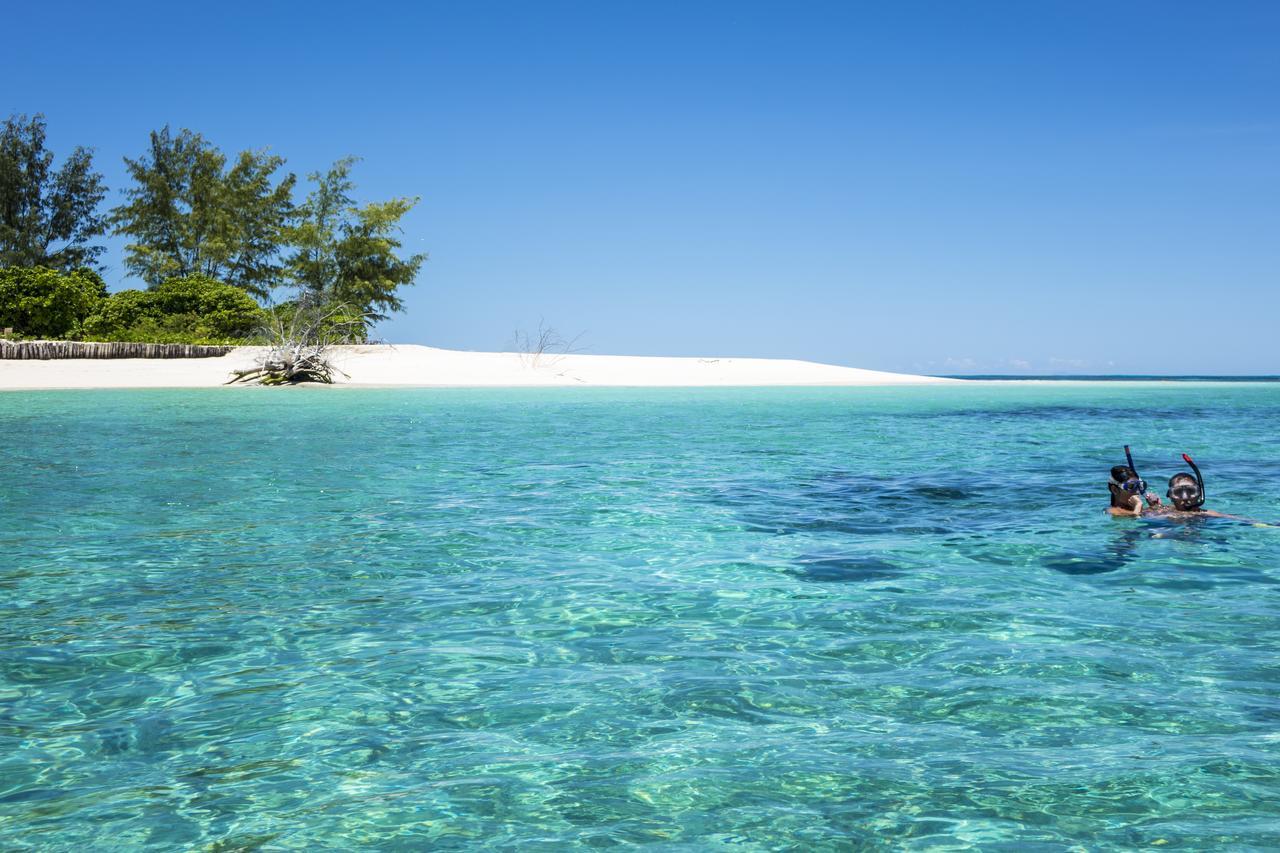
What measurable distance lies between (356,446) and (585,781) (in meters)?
14.8

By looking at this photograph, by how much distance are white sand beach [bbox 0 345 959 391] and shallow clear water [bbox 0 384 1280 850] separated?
29.5 metres

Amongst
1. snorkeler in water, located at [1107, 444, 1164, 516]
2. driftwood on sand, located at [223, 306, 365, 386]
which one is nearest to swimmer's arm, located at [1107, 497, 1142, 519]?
snorkeler in water, located at [1107, 444, 1164, 516]

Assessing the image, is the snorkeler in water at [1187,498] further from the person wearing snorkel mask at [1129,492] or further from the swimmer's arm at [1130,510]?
the swimmer's arm at [1130,510]

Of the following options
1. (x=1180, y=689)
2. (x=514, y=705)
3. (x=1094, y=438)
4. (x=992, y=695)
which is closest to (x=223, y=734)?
(x=514, y=705)

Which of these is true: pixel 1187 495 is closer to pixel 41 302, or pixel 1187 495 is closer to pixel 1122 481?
pixel 1122 481

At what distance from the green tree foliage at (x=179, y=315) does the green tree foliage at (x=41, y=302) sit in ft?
2.93

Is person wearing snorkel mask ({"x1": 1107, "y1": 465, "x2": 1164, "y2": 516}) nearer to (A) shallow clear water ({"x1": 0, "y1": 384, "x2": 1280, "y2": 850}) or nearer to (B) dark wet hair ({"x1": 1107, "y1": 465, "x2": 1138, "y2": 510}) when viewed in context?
(B) dark wet hair ({"x1": 1107, "y1": 465, "x2": 1138, "y2": 510})

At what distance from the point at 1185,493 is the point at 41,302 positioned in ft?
168

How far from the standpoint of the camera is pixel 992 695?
4961 millimetres

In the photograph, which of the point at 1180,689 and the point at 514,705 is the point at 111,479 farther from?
the point at 1180,689

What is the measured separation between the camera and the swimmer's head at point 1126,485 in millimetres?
9875

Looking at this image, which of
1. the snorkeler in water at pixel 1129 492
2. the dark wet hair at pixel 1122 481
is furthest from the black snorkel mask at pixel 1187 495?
the dark wet hair at pixel 1122 481

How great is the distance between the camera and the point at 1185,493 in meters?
9.77

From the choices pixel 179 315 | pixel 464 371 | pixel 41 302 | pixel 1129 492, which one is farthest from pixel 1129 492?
pixel 41 302
